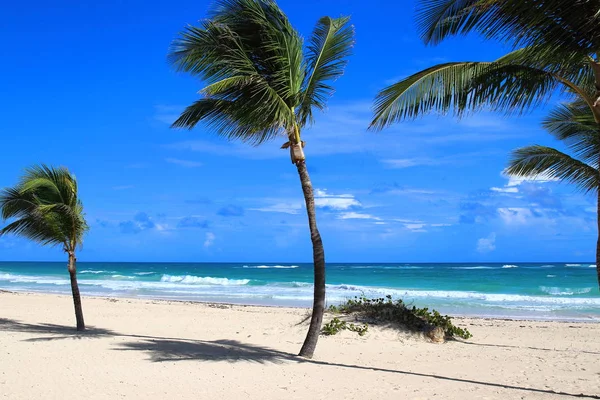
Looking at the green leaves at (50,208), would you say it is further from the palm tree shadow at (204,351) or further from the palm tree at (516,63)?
the palm tree at (516,63)

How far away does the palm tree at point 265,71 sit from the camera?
8.60 meters

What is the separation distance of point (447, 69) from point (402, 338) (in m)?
6.81

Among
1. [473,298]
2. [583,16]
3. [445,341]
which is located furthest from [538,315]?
[583,16]

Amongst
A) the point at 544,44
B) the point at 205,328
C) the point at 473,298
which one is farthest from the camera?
the point at 473,298

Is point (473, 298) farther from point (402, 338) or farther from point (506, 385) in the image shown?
point (506, 385)

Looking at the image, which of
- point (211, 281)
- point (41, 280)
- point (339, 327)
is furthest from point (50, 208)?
point (41, 280)

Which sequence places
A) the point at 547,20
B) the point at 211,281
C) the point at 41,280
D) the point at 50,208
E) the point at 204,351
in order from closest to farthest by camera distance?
1. the point at 547,20
2. the point at 204,351
3. the point at 50,208
4. the point at 211,281
5. the point at 41,280

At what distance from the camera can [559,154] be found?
9016 mm

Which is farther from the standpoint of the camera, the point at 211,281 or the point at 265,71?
the point at 211,281

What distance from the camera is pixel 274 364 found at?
878 centimetres

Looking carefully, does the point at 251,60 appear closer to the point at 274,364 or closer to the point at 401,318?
the point at 274,364

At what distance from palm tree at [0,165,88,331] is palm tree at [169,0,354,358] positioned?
14.9 ft

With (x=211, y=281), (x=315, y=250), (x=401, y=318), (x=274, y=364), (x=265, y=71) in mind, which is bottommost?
(x=274, y=364)

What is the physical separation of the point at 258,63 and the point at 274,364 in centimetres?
488
